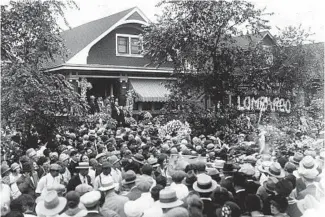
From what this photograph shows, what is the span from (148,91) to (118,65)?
2142 mm

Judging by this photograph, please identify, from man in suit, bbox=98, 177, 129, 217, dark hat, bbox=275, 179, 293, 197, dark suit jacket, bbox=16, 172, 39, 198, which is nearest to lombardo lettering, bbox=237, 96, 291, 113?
dark suit jacket, bbox=16, 172, 39, 198

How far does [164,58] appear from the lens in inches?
638

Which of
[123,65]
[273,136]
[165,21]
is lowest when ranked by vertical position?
[273,136]

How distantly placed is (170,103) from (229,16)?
13.1 ft

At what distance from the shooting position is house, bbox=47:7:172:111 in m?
19.9

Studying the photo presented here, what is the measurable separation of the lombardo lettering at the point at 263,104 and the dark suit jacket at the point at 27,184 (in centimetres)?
952

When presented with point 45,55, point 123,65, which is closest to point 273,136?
point 45,55

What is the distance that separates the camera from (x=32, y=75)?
32.3ft

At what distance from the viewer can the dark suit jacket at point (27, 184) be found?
654cm

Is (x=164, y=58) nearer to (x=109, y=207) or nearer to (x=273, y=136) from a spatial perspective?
(x=273, y=136)

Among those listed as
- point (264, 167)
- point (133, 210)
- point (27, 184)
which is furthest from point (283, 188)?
point (27, 184)

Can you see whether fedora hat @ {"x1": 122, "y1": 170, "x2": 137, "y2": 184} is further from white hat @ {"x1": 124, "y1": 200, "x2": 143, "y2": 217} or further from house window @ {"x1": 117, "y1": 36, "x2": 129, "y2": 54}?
house window @ {"x1": 117, "y1": 36, "x2": 129, "y2": 54}

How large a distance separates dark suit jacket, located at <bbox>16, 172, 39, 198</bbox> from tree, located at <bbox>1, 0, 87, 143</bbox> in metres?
2.56

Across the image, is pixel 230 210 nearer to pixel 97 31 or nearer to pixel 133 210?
pixel 133 210
